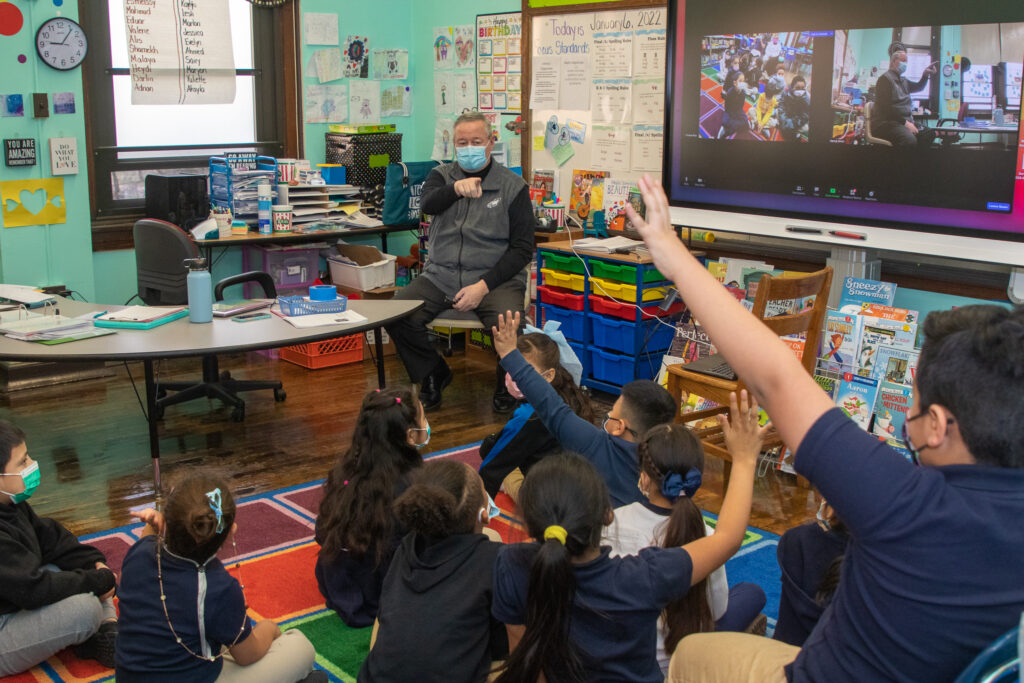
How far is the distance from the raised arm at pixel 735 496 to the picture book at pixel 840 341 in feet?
7.25

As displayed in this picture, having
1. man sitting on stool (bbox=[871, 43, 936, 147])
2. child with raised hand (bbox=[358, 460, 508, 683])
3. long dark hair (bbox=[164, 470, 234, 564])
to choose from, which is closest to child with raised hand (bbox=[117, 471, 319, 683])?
long dark hair (bbox=[164, 470, 234, 564])

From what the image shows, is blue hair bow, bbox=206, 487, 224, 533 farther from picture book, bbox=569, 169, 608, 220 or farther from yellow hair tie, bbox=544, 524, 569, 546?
picture book, bbox=569, 169, 608, 220

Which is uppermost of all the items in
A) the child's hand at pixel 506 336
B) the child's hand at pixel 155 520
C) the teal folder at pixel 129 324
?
the child's hand at pixel 506 336

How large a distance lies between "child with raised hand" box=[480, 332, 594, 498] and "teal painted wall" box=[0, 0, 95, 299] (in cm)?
285

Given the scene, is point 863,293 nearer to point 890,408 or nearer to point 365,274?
point 890,408

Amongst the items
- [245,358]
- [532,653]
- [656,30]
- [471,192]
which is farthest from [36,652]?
[656,30]

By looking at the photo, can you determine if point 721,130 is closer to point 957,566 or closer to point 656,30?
point 656,30

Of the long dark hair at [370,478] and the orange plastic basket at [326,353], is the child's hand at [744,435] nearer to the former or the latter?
the long dark hair at [370,478]

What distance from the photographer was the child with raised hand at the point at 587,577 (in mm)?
1669

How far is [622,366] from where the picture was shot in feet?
15.5

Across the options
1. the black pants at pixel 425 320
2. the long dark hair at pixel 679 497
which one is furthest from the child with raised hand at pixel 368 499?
the black pants at pixel 425 320

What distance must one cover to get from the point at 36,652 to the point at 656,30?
12.3 ft

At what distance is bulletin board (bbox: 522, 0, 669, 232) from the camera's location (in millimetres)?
4887

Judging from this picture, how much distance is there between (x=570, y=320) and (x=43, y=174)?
2.63 m
